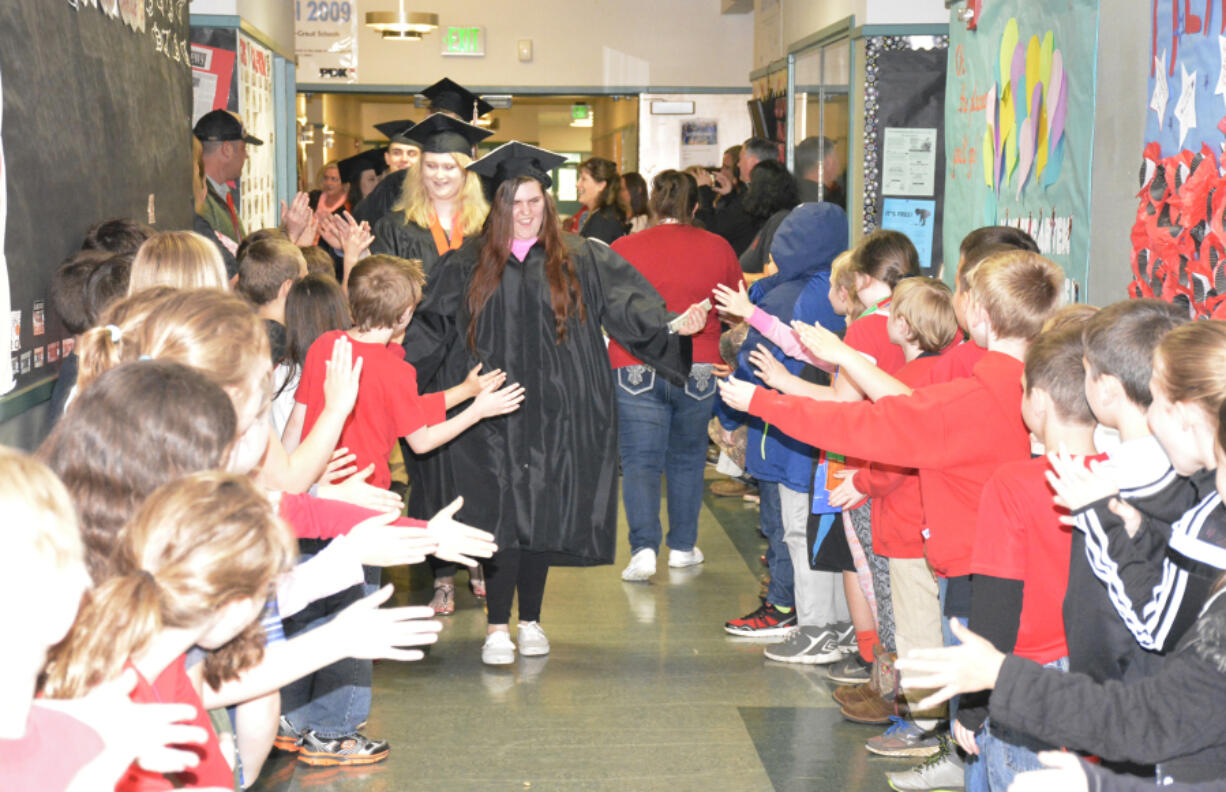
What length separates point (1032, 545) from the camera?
2.38 m

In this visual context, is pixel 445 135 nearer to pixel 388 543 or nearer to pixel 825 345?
pixel 825 345

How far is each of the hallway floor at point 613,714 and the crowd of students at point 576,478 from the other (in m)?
→ 0.14

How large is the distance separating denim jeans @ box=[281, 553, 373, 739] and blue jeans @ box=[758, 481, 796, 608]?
1766mm

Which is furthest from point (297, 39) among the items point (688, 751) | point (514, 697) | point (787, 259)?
point (688, 751)

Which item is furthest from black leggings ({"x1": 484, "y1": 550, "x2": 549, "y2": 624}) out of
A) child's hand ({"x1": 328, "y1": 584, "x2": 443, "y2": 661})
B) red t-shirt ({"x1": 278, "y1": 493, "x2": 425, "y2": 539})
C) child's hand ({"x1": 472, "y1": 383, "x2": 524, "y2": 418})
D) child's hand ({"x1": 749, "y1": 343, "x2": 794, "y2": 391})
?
child's hand ({"x1": 328, "y1": 584, "x2": 443, "y2": 661})

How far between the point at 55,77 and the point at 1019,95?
304 cm

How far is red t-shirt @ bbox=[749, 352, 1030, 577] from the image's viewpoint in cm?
280

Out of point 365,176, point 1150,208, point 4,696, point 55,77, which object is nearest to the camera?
point 4,696

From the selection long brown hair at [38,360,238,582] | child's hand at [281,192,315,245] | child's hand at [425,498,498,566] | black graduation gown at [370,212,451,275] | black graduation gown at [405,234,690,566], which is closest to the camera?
long brown hair at [38,360,238,582]

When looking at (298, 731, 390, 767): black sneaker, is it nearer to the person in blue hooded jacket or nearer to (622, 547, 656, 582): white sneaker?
the person in blue hooded jacket

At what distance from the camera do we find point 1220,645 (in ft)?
5.19

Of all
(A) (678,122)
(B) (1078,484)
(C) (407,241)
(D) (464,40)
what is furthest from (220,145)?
(A) (678,122)

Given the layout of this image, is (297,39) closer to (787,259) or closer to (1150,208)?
(787,259)

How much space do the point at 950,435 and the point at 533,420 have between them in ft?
6.24
